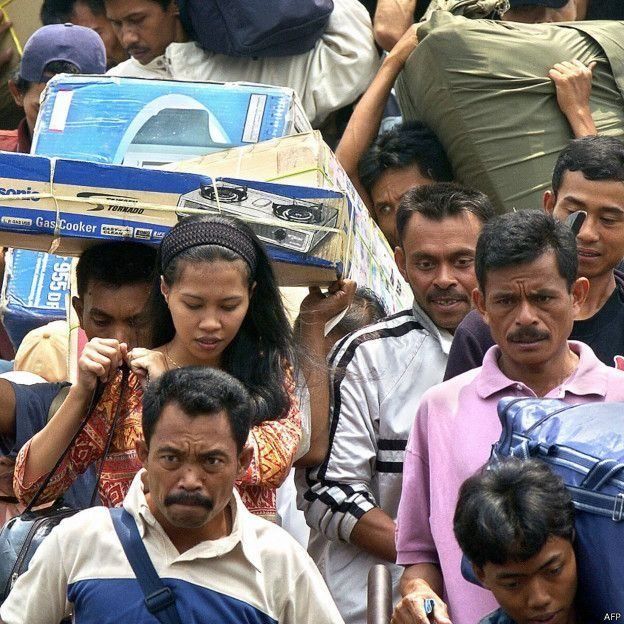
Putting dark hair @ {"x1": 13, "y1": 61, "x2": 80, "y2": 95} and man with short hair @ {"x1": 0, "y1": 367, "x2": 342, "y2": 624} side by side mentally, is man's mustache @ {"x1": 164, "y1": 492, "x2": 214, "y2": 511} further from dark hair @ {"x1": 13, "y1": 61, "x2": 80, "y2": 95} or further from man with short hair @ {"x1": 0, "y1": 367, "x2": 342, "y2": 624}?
dark hair @ {"x1": 13, "y1": 61, "x2": 80, "y2": 95}

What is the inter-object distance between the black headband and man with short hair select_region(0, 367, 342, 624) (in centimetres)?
72

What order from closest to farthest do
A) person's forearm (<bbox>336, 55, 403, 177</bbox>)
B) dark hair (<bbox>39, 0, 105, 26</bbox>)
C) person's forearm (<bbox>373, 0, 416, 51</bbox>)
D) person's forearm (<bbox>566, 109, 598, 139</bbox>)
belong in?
person's forearm (<bbox>566, 109, 598, 139</bbox>), person's forearm (<bbox>336, 55, 403, 177</bbox>), person's forearm (<bbox>373, 0, 416, 51</bbox>), dark hair (<bbox>39, 0, 105, 26</bbox>)

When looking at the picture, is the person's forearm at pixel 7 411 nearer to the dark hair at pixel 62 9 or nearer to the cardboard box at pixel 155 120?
the cardboard box at pixel 155 120

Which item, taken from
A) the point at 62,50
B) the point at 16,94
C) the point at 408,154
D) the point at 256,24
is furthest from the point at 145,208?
the point at 16,94

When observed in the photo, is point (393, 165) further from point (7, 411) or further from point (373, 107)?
point (7, 411)

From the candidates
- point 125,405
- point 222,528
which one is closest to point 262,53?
point 125,405

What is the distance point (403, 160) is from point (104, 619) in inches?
117

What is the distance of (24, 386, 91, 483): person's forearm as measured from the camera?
4086 mm

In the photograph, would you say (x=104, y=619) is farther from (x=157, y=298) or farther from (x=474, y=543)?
(x=157, y=298)

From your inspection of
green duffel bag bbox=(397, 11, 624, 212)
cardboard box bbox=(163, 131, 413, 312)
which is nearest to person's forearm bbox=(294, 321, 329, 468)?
cardboard box bbox=(163, 131, 413, 312)

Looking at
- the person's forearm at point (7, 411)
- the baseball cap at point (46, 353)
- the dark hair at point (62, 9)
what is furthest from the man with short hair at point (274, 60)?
the person's forearm at point (7, 411)

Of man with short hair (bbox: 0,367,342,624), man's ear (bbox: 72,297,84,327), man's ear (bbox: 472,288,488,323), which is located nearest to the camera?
man with short hair (bbox: 0,367,342,624)

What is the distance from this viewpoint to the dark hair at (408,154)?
20.4ft

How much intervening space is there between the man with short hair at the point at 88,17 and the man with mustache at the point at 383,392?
9.83ft
